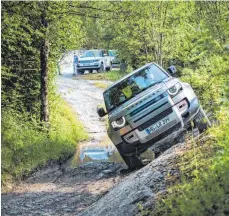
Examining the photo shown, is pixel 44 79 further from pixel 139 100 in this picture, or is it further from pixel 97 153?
pixel 139 100

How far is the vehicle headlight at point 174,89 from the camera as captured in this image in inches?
400

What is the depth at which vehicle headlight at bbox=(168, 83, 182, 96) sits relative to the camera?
10.2 m

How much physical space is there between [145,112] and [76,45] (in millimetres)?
7499

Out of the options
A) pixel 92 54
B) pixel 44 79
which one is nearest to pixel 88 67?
pixel 92 54

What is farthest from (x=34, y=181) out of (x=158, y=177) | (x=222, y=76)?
(x=222, y=76)

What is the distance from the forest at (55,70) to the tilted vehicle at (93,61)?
20.5 m

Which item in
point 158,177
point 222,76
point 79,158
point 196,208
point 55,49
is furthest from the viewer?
point 55,49

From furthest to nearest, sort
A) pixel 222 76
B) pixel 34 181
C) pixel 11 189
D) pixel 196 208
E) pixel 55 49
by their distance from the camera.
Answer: pixel 55 49
pixel 34 181
pixel 11 189
pixel 222 76
pixel 196 208

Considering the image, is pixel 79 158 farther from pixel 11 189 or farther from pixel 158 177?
pixel 158 177

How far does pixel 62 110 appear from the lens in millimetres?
19578

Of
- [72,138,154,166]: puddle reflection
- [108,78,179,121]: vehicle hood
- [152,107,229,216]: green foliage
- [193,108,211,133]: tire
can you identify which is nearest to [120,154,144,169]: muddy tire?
[108,78,179,121]: vehicle hood

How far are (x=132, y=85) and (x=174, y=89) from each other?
126 cm

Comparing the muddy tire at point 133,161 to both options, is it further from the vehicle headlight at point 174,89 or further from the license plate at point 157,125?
the vehicle headlight at point 174,89

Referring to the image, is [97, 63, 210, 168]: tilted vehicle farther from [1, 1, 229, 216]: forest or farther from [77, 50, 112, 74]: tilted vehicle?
[77, 50, 112, 74]: tilted vehicle
